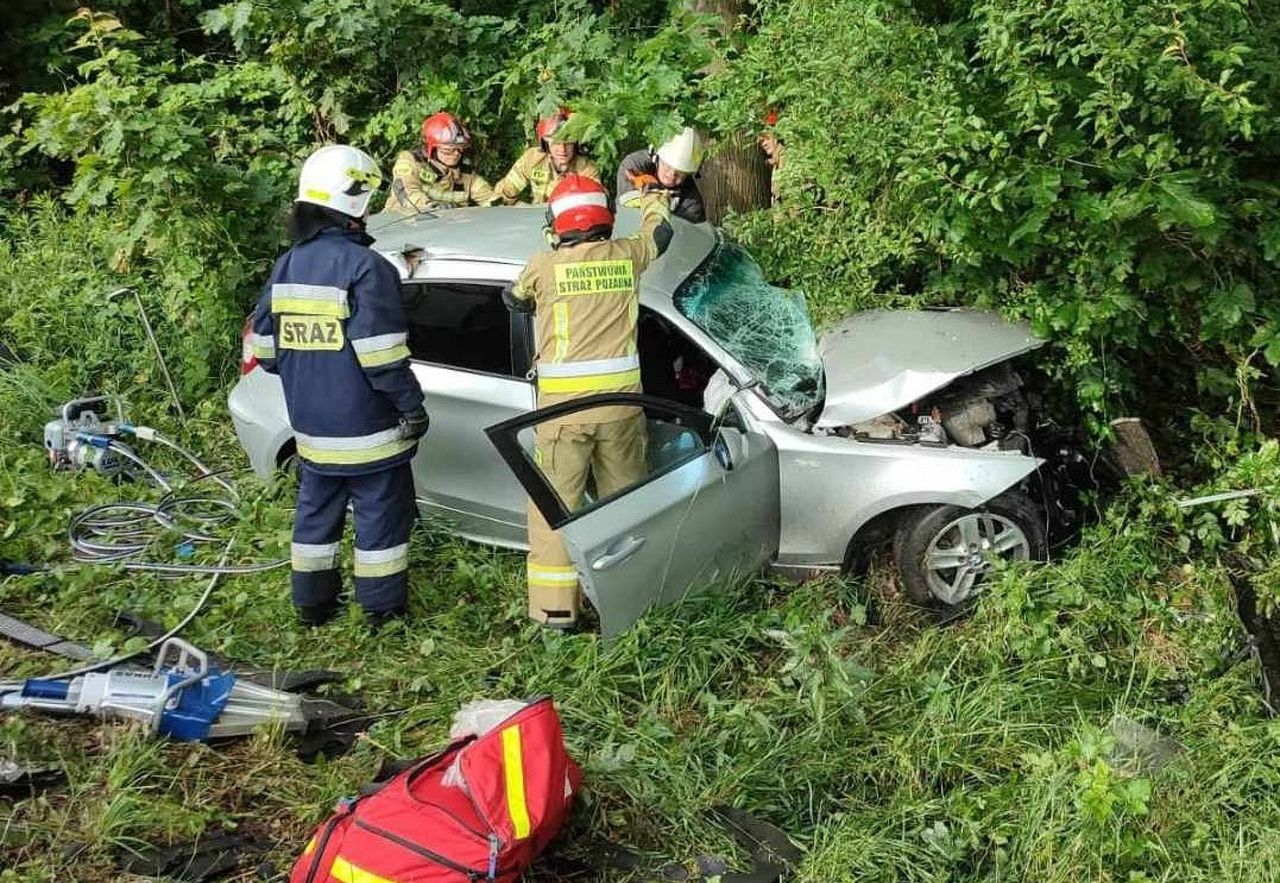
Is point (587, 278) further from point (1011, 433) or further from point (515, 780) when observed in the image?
point (515, 780)

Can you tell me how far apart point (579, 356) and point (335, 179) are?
3.74ft

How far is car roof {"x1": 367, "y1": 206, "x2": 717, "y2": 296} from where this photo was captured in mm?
4652

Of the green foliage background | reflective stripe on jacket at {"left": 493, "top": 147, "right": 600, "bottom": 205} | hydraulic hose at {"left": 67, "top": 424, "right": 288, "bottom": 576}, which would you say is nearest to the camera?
the green foliage background

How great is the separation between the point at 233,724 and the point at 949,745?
2387 mm

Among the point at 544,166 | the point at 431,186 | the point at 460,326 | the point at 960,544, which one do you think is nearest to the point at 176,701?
the point at 460,326

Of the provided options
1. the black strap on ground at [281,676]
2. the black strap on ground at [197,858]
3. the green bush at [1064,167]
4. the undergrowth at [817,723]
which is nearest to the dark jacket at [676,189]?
the green bush at [1064,167]

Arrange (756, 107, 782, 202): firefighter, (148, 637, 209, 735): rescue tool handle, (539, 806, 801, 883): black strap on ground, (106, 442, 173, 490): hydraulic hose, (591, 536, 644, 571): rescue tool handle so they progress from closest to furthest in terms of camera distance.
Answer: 1. (539, 806, 801, 883): black strap on ground
2. (148, 637, 209, 735): rescue tool handle
3. (591, 536, 644, 571): rescue tool handle
4. (756, 107, 782, 202): firefighter
5. (106, 442, 173, 490): hydraulic hose

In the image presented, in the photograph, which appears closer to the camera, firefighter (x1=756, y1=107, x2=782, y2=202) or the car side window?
the car side window

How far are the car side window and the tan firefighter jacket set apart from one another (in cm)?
219

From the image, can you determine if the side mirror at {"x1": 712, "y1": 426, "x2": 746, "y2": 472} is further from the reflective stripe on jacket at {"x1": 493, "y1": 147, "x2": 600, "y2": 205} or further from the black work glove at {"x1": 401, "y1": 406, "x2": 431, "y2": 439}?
the reflective stripe on jacket at {"x1": 493, "y1": 147, "x2": 600, "y2": 205}

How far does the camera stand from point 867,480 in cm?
423

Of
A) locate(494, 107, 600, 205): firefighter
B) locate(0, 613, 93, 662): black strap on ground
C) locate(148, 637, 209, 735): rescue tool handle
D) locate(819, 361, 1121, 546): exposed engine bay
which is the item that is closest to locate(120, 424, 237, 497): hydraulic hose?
locate(0, 613, 93, 662): black strap on ground

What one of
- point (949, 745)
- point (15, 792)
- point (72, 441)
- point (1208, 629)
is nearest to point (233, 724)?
point (15, 792)

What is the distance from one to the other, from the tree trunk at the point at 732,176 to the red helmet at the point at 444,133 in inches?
60.5
